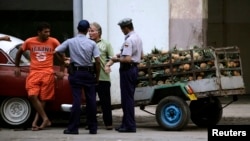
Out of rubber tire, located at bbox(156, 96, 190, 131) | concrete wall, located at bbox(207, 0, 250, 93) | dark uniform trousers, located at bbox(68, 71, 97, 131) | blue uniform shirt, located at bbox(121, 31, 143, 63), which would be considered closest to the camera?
dark uniform trousers, located at bbox(68, 71, 97, 131)

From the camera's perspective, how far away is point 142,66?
10758 mm

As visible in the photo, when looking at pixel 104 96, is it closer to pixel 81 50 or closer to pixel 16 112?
pixel 81 50

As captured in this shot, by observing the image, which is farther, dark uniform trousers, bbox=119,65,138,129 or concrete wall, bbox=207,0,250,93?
concrete wall, bbox=207,0,250,93

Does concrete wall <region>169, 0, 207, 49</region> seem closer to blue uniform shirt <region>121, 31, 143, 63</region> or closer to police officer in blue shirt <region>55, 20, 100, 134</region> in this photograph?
blue uniform shirt <region>121, 31, 143, 63</region>

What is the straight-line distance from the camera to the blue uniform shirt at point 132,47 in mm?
10067

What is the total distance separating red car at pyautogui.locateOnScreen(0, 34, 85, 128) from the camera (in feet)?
35.0

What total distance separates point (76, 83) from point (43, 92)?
83 centimetres

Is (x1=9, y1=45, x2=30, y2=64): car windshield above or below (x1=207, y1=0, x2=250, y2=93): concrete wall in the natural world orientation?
below

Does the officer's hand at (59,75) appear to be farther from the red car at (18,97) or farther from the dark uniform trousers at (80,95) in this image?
the dark uniform trousers at (80,95)

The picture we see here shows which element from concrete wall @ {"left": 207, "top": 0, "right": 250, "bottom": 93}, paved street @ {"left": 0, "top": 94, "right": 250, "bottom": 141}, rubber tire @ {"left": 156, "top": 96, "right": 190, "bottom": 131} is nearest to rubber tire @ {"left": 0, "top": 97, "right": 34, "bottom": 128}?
paved street @ {"left": 0, "top": 94, "right": 250, "bottom": 141}

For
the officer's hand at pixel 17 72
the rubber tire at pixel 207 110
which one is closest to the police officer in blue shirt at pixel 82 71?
the officer's hand at pixel 17 72

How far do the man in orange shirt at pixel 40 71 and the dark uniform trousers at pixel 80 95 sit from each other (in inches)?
27.4

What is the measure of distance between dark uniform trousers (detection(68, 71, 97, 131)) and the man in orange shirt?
27.4 inches

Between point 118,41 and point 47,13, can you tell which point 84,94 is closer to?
point 118,41
